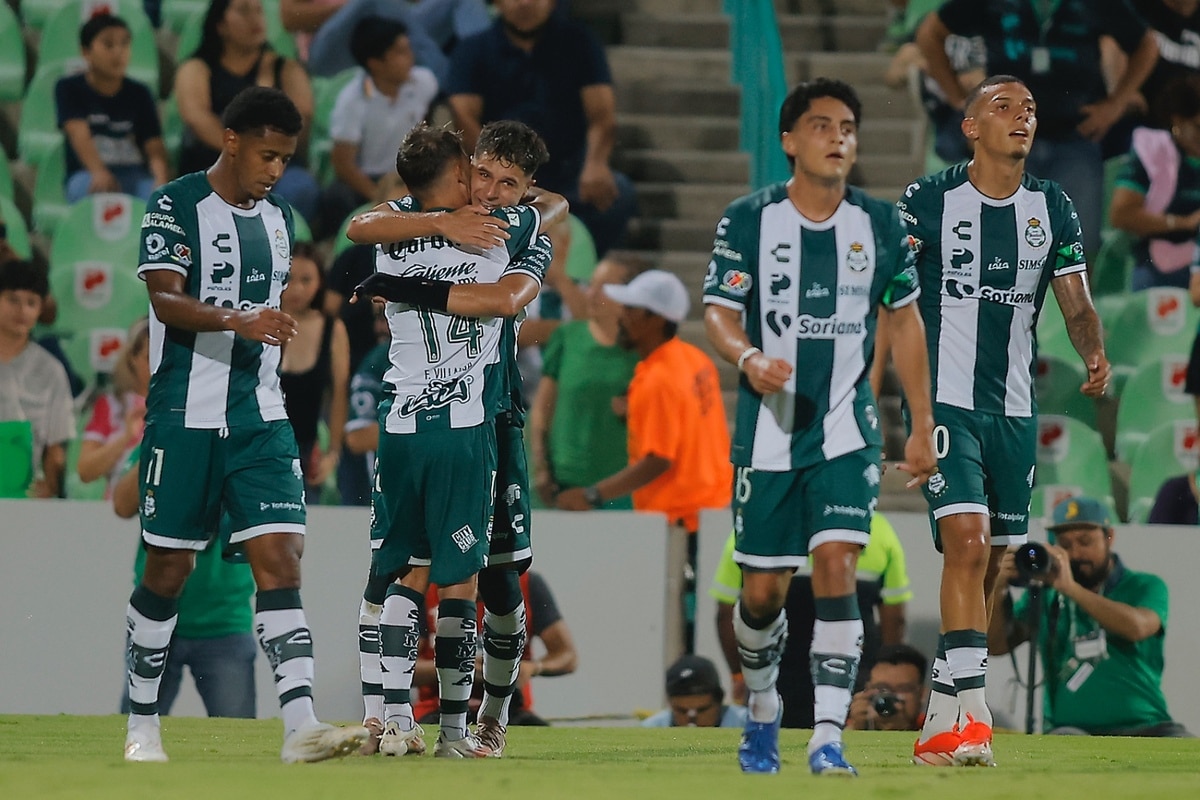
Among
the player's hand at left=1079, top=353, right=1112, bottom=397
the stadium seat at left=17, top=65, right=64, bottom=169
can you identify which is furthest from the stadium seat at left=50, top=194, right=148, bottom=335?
the player's hand at left=1079, top=353, right=1112, bottom=397

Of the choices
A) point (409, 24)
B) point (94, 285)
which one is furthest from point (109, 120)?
point (409, 24)

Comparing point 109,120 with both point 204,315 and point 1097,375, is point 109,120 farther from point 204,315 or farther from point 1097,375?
point 1097,375

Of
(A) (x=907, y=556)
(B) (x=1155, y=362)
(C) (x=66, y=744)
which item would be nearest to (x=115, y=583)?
(C) (x=66, y=744)

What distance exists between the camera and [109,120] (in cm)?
1273

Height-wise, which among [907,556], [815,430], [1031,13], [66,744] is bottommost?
[66,744]

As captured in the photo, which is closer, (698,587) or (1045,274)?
(1045,274)

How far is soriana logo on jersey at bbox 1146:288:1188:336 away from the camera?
492 inches

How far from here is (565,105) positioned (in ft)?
41.5

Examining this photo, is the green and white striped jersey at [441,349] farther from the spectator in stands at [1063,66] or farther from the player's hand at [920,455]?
the spectator in stands at [1063,66]

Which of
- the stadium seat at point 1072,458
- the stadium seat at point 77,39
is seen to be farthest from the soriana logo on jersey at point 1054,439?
the stadium seat at point 77,39

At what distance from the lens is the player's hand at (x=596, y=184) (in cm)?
1253

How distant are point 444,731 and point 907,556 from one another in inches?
154

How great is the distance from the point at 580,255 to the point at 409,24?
237 centimetres

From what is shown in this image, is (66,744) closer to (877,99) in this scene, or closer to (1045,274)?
(1045,274)
